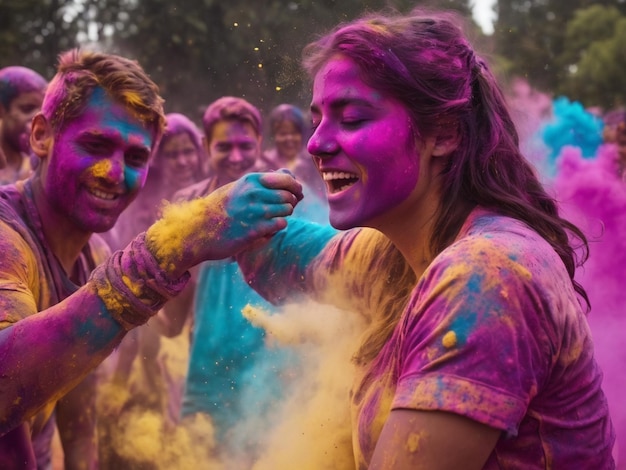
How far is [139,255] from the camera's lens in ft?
8.28

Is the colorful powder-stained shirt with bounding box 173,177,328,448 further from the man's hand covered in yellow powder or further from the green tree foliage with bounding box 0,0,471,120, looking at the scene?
the green tree foliage with bounding box 0,0,471,120

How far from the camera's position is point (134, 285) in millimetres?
2512

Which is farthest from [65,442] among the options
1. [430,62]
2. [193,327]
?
[430,62]

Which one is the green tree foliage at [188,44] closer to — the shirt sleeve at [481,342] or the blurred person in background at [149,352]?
the blurred person in background at [149,352]

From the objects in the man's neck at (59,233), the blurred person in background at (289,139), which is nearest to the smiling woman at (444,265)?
the man's neck at (59,233)

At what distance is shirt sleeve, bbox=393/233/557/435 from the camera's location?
183 centimetres

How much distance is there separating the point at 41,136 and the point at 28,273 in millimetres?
706

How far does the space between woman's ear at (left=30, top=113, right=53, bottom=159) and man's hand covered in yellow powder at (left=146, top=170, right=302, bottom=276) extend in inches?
43.7

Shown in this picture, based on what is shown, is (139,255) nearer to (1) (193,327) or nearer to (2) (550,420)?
(2) (550,420)

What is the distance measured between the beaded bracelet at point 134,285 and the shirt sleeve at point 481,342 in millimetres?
869

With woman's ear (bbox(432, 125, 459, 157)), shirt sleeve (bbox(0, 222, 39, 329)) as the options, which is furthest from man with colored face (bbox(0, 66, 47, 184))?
woman's ear (bbox(432, 125, 459, 157))

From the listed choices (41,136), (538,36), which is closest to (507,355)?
(41,136)

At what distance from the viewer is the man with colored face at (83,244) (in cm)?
253

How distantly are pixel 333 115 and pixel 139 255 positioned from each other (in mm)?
692
